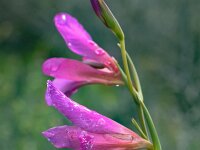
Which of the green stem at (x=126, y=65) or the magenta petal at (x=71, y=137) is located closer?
the magenta petal at (x=71, y=137)

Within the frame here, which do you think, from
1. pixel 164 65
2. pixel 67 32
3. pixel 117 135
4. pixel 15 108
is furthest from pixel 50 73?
pixel 164 65

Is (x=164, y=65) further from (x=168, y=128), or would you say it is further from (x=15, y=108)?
(x=15, y=108)

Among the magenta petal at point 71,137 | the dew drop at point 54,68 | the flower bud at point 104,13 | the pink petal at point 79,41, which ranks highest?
the flower bud at point 104,13

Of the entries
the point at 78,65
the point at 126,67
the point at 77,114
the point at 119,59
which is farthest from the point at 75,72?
the point at 119,59

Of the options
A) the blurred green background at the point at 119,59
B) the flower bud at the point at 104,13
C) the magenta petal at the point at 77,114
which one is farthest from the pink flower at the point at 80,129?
the blurred green background at the point at 119,59

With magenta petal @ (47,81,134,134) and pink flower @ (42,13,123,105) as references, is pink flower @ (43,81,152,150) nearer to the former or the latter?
magenta petal @ (47,81,134,134)

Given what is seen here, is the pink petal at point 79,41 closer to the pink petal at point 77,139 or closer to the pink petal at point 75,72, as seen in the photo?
the pink petal at point 75,72
